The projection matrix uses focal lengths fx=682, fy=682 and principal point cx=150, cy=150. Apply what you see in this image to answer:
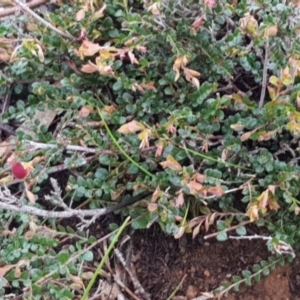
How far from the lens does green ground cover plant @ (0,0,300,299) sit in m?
1.67

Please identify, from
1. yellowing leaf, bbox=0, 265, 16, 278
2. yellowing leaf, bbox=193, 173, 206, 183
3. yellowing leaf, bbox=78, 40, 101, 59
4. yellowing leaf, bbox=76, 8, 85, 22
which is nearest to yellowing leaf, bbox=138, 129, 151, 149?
yellowing leaf, bbox=193, 173, 206, 183

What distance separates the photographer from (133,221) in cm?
178

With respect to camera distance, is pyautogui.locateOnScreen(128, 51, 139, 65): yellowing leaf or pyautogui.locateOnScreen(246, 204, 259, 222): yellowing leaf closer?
pyautogui.locateOnScreen(246, 204, 259, 222): yellowing leaf

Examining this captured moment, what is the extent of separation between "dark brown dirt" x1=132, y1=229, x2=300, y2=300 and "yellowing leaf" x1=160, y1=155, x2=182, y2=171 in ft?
0.87

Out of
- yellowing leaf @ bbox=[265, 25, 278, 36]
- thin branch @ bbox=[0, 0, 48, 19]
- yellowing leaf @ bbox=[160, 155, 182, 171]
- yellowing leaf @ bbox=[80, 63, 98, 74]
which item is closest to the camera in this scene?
yellowing leaf @ bbox=[265, 25, 278, 36]

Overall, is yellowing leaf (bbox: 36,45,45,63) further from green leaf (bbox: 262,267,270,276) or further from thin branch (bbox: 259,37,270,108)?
green leaf (bbox: 262,267,270,276)

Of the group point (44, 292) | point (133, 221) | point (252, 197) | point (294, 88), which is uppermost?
point (294, 88)

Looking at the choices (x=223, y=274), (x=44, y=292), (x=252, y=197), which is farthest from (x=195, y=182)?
(x=44, y=292)

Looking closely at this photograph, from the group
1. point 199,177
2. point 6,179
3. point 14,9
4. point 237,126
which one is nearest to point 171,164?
point 199,177

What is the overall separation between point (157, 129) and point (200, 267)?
40 centimetres

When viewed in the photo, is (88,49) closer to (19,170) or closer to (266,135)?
(19,170)

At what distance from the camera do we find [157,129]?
1.74 meters

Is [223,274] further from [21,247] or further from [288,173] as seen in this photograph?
[21,247]

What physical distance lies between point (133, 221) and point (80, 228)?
0.46 feet
